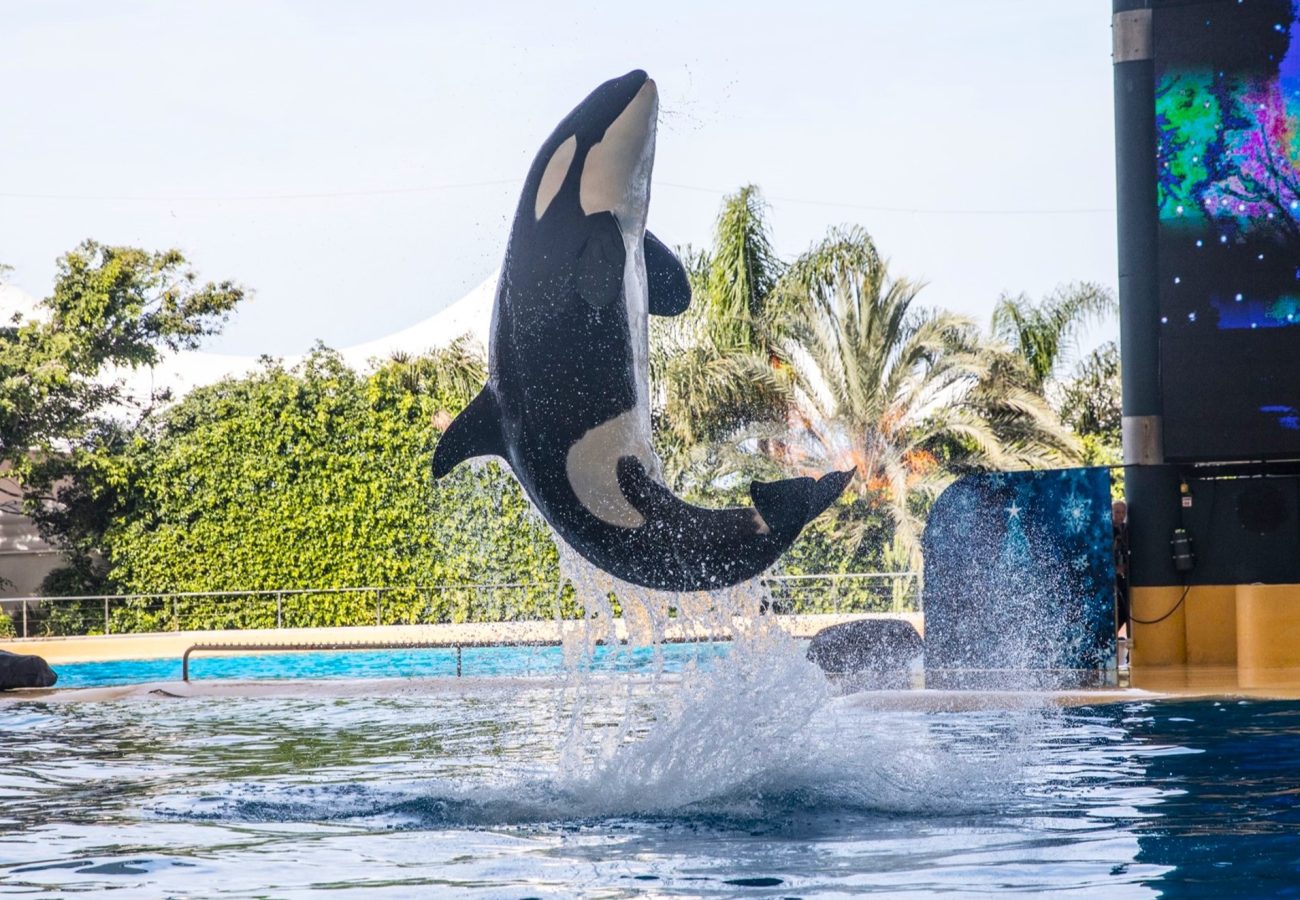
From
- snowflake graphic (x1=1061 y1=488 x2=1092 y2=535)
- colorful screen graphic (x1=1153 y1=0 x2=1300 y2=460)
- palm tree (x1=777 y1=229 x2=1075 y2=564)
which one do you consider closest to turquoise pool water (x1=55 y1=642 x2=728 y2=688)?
palm tree (x1=777 y1=229 x2=1075 y2=564)

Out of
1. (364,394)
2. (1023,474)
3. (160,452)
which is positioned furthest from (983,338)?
(160,452)

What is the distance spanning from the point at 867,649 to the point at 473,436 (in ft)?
20.5

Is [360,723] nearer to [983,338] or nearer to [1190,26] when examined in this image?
[1190,26]

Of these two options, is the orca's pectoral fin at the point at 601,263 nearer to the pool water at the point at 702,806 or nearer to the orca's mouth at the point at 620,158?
the orca's mouth at the point at 620,158

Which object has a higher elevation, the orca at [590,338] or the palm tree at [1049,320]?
the palm tree at [1049,320]

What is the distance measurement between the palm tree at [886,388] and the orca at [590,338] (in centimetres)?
1283

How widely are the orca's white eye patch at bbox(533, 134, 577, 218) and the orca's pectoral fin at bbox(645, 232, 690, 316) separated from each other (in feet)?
1.47


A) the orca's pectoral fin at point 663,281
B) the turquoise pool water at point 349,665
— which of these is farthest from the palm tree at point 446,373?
the orca's pectoral fin at point 663,281

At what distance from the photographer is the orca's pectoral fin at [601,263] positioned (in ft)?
13.8

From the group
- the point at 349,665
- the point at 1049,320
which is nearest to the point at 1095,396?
the point at 1049,320

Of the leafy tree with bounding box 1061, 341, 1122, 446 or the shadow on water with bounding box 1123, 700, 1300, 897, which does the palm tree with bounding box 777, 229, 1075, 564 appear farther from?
the shadow on water with bounding box 1123, 700, 1300, 897

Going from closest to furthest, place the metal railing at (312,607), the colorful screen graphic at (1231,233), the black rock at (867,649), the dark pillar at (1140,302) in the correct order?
the colorful screen graphic at (1231,233) → the dark pillar at (1140,302) → the black rock at (867,649) → the metal railing at (312,607)

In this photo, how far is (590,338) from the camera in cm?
427

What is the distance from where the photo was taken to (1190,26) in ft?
30.7
